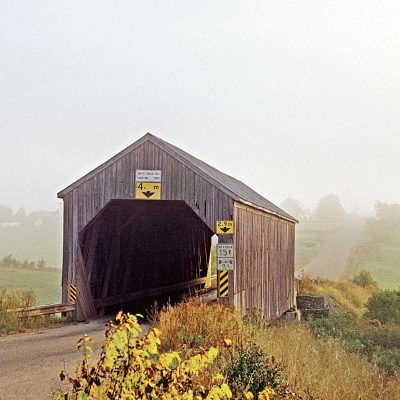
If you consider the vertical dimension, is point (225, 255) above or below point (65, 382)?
above

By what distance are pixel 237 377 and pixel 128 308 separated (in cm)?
1355

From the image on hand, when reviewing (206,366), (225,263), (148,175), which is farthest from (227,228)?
(206,366)

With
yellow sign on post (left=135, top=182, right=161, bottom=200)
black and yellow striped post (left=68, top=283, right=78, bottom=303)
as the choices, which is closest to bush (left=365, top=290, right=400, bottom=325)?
yellow sign on post (left=135, top=182, right=161, bottom=200)

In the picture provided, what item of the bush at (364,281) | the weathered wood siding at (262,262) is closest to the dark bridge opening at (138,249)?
the weathered wood siding at (262,262)

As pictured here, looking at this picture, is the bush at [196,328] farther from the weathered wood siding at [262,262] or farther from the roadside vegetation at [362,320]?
the roadside vegetation at [362,320]

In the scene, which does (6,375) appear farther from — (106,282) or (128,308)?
(128,308)

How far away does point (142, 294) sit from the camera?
2127 centimetres

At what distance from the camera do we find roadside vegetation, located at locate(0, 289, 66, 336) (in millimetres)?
13781

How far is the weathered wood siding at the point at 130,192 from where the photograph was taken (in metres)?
15.2

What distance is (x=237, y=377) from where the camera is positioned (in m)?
7.74

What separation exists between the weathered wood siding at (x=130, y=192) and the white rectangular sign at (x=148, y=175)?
0.39 ft

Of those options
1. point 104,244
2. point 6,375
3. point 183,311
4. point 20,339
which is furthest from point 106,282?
point 6,375

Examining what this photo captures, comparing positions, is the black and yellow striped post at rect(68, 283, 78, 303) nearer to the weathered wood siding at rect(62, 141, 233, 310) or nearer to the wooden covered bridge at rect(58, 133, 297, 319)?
the wooden covered bridge at rect(58, 133, 297, 319)

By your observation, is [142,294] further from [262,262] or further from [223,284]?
[223,284]
